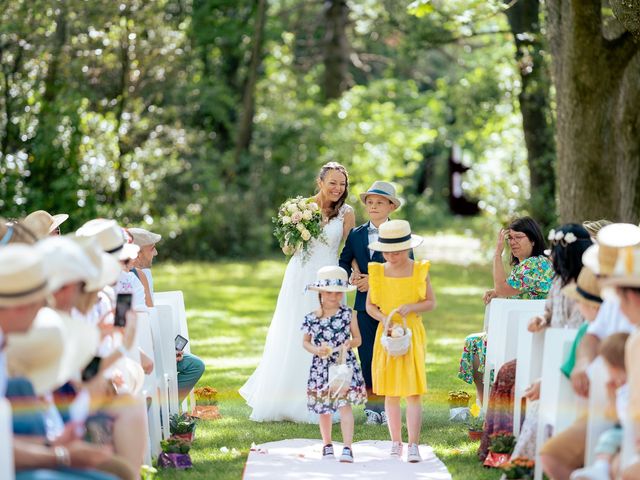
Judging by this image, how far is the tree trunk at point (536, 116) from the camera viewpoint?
73.4 ft

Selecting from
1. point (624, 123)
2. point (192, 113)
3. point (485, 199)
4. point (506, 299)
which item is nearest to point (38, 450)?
point (506, 299)

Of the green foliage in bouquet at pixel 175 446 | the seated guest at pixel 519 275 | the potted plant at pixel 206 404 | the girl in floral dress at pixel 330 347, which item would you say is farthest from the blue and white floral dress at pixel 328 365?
the potted plant at pixel 206 404

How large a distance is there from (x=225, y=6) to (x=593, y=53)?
1914cm

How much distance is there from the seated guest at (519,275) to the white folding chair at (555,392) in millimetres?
2193

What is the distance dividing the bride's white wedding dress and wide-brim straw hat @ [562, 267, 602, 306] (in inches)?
136

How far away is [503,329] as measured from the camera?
9133 mm

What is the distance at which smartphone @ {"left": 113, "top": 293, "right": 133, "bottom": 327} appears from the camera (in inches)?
284

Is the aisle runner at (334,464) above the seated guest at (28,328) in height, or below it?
below

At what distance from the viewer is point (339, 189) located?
10.3 metres

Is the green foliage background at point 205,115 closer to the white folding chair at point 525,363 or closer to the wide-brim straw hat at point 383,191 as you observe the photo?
the wide-brim straw hat at point 383,191

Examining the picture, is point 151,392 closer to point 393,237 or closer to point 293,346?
point 393,237

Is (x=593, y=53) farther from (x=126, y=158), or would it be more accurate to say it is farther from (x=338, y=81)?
(x=338, y=81)

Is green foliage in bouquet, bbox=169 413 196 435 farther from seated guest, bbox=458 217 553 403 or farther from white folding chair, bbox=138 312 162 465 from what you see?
seated guest, bbox=458 217 553 403

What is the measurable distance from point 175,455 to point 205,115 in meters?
24.2
